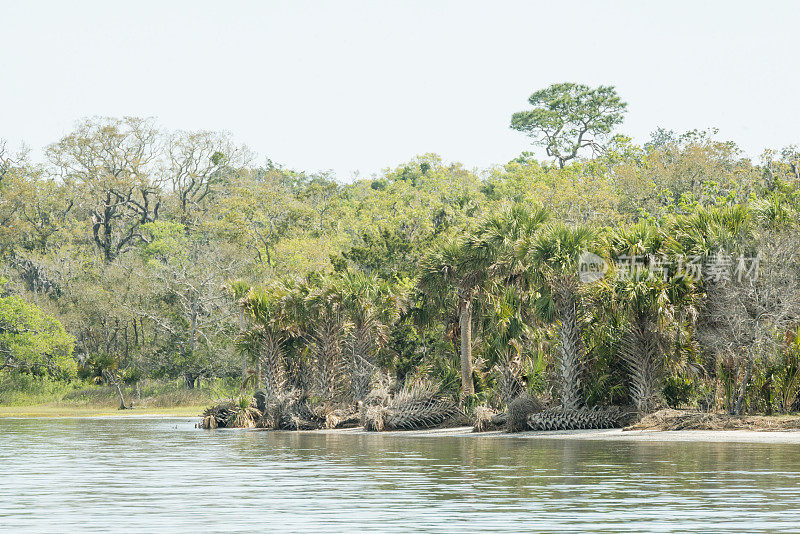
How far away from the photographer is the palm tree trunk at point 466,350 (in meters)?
38.4

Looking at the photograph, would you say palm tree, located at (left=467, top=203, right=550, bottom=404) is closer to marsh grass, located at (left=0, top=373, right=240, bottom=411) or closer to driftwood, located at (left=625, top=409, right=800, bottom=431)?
driftwood, located at (left=625, top=409, right=800, bottom=431)

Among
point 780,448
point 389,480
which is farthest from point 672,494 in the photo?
point 780,448

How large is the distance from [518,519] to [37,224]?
273 feet

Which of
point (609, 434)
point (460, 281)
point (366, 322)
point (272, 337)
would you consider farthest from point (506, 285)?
point (272, 337)

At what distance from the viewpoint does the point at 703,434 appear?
1217 inches

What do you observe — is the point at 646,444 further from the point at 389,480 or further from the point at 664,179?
the point at 664,179

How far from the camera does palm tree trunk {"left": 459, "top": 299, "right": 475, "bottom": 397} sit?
126ft

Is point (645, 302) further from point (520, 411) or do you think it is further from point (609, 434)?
point (520, 411)

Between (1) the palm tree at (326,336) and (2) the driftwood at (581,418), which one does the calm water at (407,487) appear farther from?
(1) the palm tree at (326,336)

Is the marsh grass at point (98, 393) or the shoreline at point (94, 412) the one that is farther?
the marsh grass at point (98, 393)

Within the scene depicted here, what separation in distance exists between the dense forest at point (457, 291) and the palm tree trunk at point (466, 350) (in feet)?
0.26

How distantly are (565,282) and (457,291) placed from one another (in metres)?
5.13

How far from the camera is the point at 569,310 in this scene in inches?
1393

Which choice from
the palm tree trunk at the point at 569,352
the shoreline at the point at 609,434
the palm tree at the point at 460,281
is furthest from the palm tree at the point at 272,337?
the palm tree trunk at the point at 569,352
